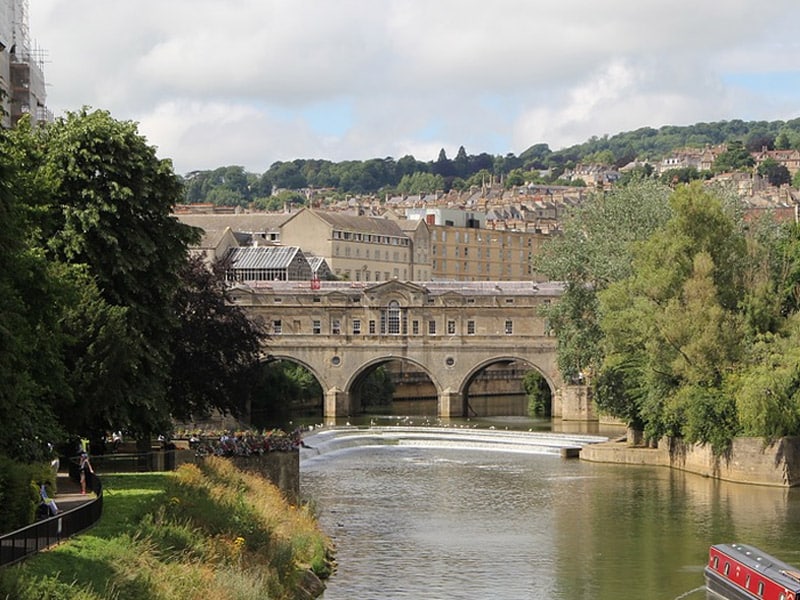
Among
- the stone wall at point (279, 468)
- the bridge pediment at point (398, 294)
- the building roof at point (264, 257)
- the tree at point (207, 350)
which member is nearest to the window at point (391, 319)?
the bridge pediment at point (398, 294)

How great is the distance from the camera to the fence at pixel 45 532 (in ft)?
66.3

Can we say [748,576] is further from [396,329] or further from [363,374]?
[363,374]

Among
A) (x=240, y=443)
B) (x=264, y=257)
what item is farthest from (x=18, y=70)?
(x=264, y=257)

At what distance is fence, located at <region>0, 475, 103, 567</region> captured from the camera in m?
20.2

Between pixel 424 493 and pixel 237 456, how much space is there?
32.9 ft

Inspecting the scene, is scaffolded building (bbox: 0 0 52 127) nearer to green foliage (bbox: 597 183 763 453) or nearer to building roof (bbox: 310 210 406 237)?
green foliage (bbox: 597 183 763 453)

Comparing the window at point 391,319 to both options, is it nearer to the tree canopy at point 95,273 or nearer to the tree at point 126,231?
the tree canopy at point 95,273

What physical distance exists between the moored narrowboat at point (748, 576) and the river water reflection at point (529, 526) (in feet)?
1.99

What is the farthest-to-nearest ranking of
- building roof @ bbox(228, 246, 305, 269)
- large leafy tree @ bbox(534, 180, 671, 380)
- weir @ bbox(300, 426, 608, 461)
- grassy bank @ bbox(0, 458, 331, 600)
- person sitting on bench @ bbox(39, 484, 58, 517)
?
building roof @ bbox(228, 246, 305, 269)
weir @ bbox(300, 426, 608, 461)
large leafy tree @ bbox(534, 180, 671, 380)
person sitting on bench @ bbox(39, 484, 58, 517)
grassy bank @ bbox(0, 458, 331, 600)

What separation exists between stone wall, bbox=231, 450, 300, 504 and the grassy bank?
179 cm

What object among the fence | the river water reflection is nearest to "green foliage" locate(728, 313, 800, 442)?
the river water reflection

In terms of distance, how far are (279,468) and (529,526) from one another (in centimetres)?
690

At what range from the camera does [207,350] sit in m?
47.4

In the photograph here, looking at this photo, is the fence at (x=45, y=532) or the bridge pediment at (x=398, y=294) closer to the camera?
the fence at (x=45, y=532)
